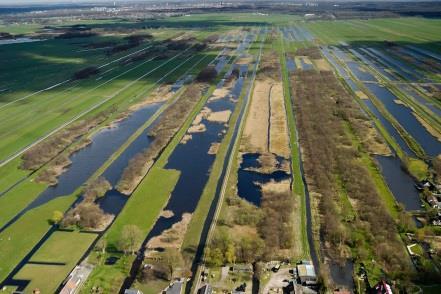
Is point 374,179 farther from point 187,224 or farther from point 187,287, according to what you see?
point 187,287

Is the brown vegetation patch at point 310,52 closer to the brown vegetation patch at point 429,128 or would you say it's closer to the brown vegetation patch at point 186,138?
the brown vegetation patch at point 429,128

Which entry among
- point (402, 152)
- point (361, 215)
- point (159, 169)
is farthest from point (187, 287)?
point (402, 152)

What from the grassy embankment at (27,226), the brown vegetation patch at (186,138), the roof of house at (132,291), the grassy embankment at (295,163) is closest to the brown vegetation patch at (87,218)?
the grassy embankment at (27,226)

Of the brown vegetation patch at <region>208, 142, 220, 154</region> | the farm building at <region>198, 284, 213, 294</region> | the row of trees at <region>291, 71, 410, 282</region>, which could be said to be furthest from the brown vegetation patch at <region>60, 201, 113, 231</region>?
the row of trees at <region>291, 71, 410, 282</region>

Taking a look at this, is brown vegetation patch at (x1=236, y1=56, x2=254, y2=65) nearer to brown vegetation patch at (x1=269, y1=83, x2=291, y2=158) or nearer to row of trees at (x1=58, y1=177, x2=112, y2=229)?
brown vegetation patch at (x1=269, y1=83, x2=291, y2=158)

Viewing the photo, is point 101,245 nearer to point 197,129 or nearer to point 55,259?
point 55,259

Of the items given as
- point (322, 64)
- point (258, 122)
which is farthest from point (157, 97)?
point (322, 64)
